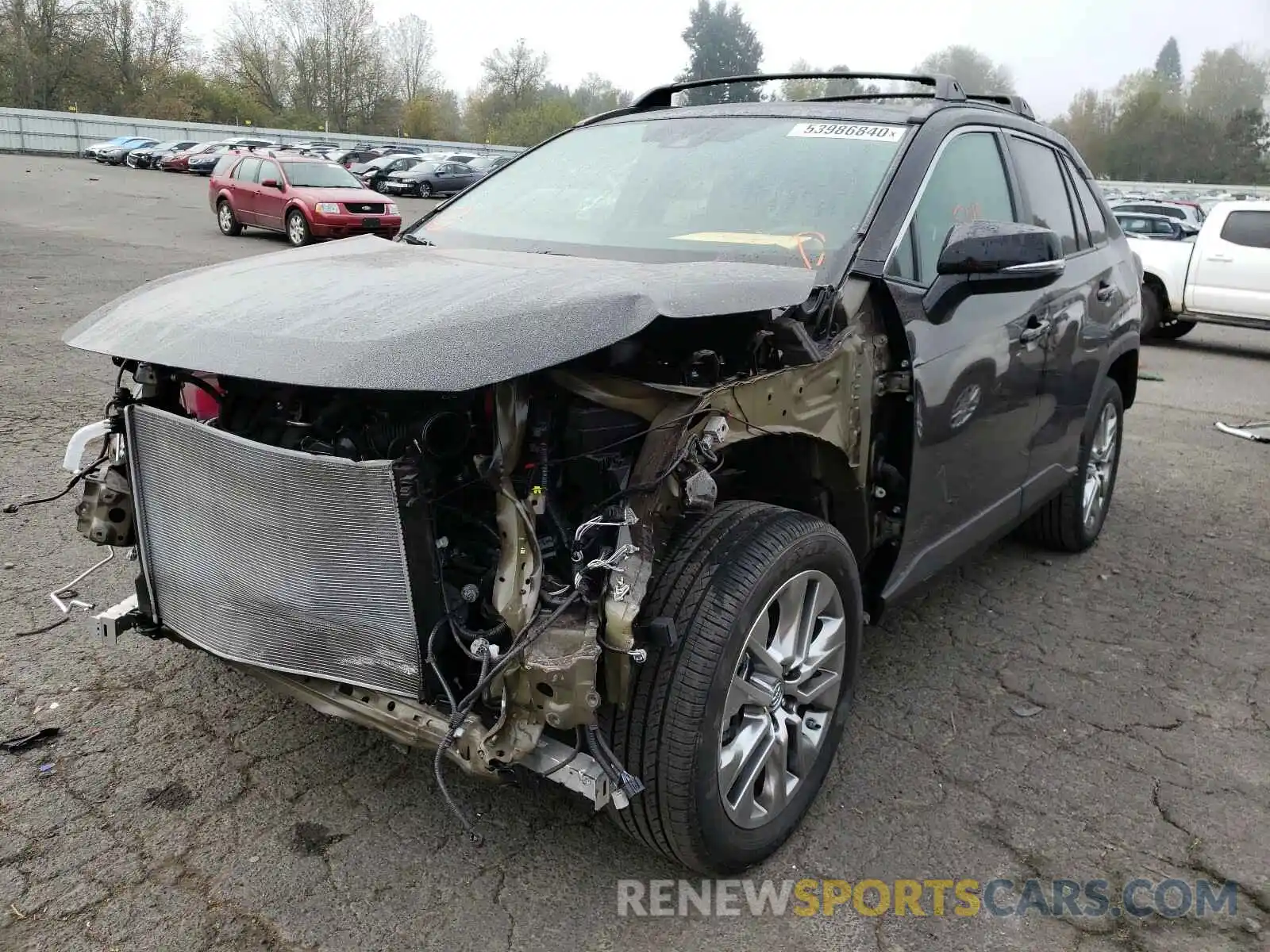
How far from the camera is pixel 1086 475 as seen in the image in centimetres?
471

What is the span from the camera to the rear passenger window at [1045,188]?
154 inches

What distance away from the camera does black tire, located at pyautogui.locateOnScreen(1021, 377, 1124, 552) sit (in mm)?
4539

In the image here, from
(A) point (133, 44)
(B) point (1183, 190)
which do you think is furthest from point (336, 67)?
(B) point (1183, 190)

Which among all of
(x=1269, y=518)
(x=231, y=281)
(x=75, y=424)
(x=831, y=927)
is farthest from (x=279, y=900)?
(x=1269, y=518)

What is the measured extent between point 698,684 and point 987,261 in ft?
5.14

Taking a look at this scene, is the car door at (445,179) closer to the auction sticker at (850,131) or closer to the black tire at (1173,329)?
the black tire at (1173,329)

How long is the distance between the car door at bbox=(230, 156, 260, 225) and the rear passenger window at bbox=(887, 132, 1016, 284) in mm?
18564

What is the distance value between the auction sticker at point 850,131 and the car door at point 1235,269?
10.5 m

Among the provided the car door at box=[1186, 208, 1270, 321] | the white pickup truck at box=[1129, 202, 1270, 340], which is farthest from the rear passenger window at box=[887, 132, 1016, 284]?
the car door at box=[1186, 208, 1270, 321]

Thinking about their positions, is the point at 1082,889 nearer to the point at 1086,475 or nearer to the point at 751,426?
the point at 751,426

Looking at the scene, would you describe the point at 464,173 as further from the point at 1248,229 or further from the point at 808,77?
the point at 808,77

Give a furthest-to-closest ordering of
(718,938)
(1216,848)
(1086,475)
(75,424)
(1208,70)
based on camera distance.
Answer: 1. (1208,70)
2. (75,424)
3. (1086,475)
4. (1216,848)
5. (718,938)

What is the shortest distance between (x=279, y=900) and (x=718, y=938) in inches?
41.4

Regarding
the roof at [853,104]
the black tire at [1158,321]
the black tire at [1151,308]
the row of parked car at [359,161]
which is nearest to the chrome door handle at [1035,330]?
the roof at [853,104]
